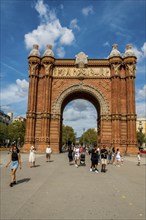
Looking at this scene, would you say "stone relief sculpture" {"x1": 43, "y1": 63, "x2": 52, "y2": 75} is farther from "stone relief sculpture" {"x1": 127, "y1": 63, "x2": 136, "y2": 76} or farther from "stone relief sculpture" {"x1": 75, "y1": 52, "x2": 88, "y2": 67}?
"stone relief sculpture" {"x1": 127, "y1": 63, "x2": 136, "y2": 76}

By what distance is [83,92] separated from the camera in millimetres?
38781

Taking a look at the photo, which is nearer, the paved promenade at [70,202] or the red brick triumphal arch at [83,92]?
the paved promenade at [70,202]

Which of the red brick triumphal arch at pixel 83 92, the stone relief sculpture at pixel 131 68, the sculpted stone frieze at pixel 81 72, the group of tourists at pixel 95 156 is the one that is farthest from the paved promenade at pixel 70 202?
the sculpted stone frieze at pixel 81 72

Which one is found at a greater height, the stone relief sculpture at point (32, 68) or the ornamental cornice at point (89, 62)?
the ornamental cornice at point (89, 62)

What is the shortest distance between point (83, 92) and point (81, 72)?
347 cm

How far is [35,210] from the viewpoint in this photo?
597 cm

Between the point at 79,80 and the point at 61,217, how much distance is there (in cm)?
3378

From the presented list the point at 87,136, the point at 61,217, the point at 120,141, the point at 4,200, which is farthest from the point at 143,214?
the point at 87,136

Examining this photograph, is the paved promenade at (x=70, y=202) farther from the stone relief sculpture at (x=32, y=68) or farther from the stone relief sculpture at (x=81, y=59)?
the stone relief sculpture at (x=81, y=59)

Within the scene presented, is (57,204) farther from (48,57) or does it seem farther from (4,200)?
(48,57)

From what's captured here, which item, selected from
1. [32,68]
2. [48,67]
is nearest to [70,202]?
[48,67]

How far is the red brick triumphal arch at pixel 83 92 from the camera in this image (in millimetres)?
35469

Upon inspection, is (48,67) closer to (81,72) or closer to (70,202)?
(81,72)

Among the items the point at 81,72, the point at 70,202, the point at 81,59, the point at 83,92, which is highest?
the point at 81,59
